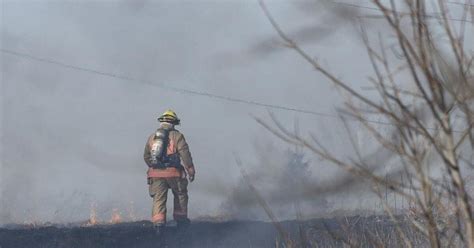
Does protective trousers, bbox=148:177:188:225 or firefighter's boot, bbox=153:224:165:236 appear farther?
protective trousers, bbox=148:177:188:225

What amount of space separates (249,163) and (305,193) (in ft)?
26.7

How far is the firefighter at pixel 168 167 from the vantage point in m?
15.0

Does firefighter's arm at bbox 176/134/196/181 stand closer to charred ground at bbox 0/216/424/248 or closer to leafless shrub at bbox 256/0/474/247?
charred ground at bbox 0/216/424/248

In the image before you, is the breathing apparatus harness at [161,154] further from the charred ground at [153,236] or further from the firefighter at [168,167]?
the charred ground at [153,236]

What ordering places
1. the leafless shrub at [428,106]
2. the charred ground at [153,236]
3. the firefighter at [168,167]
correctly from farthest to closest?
the firefighter at [168,167] < the charred ground at [153,236] < the leafless shrub at [428,106]

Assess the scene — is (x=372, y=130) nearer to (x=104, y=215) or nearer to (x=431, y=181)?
(x=431, y=181)

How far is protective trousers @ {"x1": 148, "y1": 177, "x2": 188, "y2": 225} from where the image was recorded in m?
15.2

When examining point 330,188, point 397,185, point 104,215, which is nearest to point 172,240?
point 330,188

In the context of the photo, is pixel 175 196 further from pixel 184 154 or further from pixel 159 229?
pixel 159 229

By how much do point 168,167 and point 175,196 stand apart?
45cm

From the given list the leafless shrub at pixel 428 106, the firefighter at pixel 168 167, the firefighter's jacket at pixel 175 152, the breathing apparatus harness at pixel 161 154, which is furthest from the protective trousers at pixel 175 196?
the leafless shrub at pixel 428 106

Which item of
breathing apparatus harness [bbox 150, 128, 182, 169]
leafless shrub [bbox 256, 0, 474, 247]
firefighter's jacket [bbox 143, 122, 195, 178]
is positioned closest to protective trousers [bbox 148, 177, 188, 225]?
firefighter's jacket [bbox 143, 122, 195, 178]

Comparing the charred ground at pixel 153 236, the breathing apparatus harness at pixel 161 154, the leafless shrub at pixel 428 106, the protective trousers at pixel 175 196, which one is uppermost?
the breathing apparatus harness at pixel 161 154

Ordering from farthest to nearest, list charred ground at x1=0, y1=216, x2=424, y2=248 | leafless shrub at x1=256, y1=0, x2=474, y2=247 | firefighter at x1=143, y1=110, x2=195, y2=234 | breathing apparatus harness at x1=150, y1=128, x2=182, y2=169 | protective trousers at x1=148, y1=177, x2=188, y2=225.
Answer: protective trousers at x1=148, y1=177, x2=188, y2=225 → firefighter at x1=143, y1=110, x2=195, y2=234 → breathing apparatus harness at x1=150, y1=128, x2=182, y2=169 → charred ground at x1=0, y1=216, x2=424, y2=248 → leafless shrub at x1=256, y1=0, x2=474, y2=247
